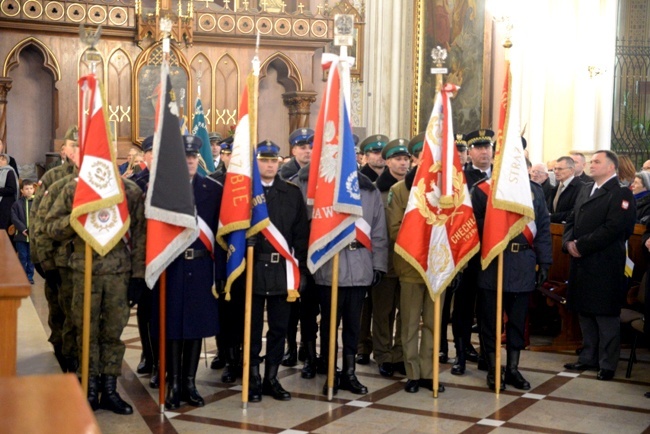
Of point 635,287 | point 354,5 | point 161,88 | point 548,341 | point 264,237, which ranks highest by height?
point 354,5

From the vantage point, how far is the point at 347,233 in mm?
6234

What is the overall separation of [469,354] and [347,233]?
1864 millimetres

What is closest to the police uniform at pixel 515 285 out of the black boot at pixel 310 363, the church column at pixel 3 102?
the black boot at pixel 310 363

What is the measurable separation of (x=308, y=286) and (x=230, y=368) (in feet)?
2.77

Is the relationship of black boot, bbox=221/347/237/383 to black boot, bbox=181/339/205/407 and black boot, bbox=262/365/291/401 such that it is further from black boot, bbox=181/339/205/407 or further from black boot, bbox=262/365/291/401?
black boot, bbox=181/339/205/407

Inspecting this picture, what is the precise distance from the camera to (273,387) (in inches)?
243

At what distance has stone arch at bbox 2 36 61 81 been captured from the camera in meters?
13.0

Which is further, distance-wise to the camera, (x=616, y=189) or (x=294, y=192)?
(x=616, y=189)

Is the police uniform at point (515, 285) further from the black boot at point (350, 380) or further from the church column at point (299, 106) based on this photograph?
the church column at point (299, 106)

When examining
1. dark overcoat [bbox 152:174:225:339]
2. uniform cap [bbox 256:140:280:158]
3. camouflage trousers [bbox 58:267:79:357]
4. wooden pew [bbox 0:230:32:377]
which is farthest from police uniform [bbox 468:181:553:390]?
wooden pew [bbox 0:230:32:377]

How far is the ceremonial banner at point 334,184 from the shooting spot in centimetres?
617

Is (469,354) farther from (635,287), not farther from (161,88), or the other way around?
(161,88)

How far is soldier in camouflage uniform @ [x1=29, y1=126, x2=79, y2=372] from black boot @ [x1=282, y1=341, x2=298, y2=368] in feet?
5.70

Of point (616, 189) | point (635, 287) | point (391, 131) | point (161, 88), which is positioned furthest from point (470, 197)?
point (391, 131)
